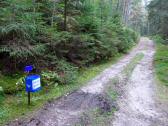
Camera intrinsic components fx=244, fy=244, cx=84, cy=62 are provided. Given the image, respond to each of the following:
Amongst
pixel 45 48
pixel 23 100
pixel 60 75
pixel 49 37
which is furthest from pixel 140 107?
pixel 49 37

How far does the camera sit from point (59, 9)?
41.5ft

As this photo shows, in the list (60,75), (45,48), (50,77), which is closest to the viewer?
(50,77)

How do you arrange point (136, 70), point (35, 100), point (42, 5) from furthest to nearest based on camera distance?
point (136, 70) → point (42, 5) → point (35, 100)

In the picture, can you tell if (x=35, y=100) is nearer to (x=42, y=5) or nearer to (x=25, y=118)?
(x=25, y=118)

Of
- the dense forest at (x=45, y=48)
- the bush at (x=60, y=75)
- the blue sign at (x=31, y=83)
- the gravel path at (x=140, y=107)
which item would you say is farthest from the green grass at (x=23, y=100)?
the gravel path at (x=140, y=107)

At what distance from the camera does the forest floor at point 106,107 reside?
6.36 metres

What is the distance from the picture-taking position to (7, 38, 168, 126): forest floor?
6.36 meters

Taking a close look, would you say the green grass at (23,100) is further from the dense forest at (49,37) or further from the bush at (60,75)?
the dense forest at (49,37)

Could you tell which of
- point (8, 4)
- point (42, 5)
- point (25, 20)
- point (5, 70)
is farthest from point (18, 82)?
point (42, 5)

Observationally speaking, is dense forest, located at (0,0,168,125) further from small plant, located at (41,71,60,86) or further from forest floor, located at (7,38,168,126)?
forest floor, located at (7,38,168,126)

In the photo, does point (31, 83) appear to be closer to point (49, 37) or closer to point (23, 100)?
point (23, 100)

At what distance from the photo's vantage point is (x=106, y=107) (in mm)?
7551

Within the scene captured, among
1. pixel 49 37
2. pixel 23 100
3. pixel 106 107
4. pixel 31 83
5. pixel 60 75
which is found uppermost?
pixel 49 37

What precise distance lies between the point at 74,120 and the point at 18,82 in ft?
9.52
